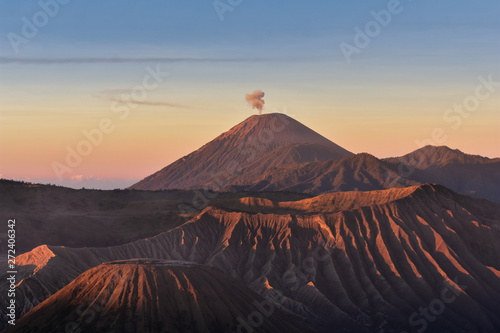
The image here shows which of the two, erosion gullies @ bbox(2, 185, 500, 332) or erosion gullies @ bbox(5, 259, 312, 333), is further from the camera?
erosion gullies @ bbox(2, 185, 500, 332)

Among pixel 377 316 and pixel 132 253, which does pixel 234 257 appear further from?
pixel 377 316

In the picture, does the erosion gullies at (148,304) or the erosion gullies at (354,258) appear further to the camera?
the erosion gullies at (354,258)

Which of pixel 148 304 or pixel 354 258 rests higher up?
pixel 354 258

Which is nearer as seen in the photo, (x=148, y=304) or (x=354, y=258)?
(x=148, y=304)
